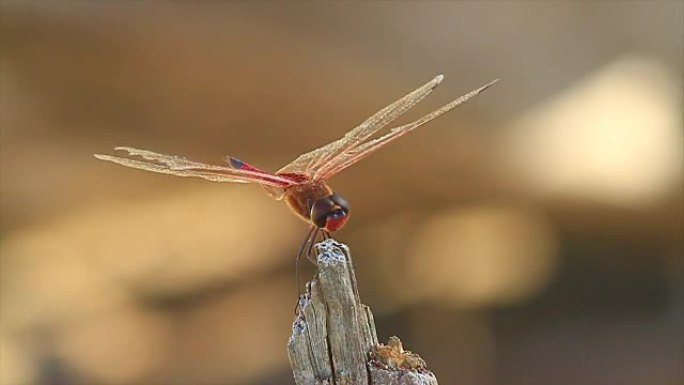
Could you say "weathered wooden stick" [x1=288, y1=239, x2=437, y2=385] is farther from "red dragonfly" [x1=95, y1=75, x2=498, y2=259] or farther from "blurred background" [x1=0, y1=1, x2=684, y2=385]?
"blurred background" [x1=0, y1=1, x2=684, y2=385]

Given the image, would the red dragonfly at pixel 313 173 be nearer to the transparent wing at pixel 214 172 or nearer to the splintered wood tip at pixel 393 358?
the transparent wing at pixel 214 172

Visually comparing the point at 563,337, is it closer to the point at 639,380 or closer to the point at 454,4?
the point at 639,380

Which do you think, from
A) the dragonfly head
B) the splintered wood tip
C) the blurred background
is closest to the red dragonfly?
the dragonfly head

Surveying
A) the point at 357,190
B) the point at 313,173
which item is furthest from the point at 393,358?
the point at 357,190

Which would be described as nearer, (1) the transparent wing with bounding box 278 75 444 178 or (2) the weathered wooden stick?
(2) the weathered wooden stick

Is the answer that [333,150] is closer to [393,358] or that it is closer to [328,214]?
[328,214]

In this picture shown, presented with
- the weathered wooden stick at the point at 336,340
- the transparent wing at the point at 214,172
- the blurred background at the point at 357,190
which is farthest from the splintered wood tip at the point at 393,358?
the blurred background at the point at 357,190

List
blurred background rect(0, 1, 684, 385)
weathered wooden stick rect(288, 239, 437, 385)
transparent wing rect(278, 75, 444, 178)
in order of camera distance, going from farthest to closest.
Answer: blurred background rect(0, 1, 684, 385) < transparent wing rect(278, 75, 444, 178) < weathered wooden stick rect(288, 239, 437, 385)
